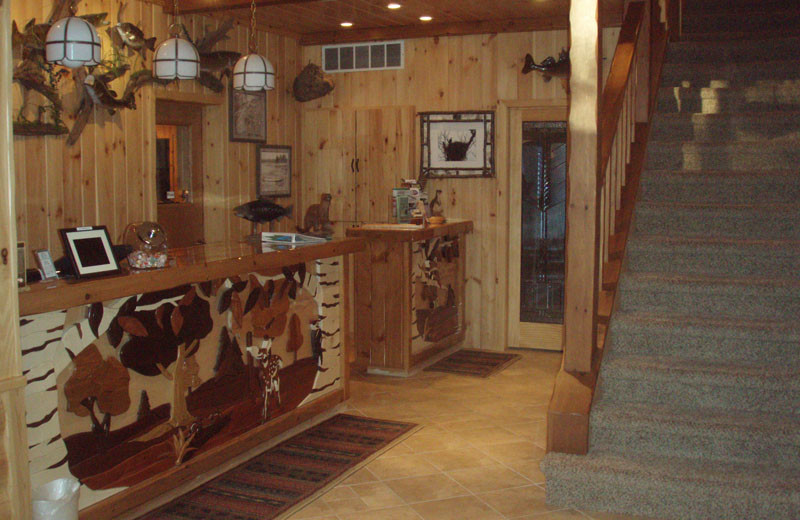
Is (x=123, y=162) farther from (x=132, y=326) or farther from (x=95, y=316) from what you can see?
(x=95, y=316)

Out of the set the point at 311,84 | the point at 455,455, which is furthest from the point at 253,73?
the point at 311,84

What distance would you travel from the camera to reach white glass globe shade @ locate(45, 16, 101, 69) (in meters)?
3.81

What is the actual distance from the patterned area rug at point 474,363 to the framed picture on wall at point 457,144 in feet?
4.73

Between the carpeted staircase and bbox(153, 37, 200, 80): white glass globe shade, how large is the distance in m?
2.48

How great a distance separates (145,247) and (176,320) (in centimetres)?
35

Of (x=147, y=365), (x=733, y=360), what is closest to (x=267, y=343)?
(x=147, y=365)

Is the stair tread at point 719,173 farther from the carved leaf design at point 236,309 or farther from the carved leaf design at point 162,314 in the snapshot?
the carved leaf design at point 162,314

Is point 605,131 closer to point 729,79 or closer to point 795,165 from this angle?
point 795,165

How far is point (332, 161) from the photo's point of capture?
7.23 meters

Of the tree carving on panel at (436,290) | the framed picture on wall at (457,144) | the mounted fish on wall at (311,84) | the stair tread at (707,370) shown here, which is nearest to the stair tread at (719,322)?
the stair tread at (707,370)

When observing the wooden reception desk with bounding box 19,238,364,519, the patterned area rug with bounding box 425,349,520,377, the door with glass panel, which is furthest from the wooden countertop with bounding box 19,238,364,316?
the door with glass panel

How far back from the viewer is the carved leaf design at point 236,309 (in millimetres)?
3968

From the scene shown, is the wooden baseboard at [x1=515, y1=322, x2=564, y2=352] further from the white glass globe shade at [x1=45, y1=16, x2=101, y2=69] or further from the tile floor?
the white glass globe shade at [x1=45, y1=16, x2=101, y2=69]

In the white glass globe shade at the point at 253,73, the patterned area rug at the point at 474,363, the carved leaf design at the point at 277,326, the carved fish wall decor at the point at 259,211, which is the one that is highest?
the white glass globe shade at the point at 253,73
